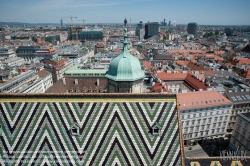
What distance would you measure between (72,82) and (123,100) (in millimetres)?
41635

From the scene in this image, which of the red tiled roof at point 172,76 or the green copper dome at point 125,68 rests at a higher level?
the green copper dome at point 125,68

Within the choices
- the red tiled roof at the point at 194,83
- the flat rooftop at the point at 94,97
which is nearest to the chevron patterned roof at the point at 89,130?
the flat rooftop at the point at 94,97

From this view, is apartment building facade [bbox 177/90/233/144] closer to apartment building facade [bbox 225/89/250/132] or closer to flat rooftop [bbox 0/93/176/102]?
apartment building facade [bbox 225/89/250/132]

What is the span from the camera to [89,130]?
17547 mm

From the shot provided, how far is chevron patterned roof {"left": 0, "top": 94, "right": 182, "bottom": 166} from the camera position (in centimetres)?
1694

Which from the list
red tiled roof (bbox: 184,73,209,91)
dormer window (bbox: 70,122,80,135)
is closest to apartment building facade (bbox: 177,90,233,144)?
red tiled roof (bbox: 184,73,209,91)

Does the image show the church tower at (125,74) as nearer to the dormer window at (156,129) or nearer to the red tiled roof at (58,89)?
the dormer window at (156,129)

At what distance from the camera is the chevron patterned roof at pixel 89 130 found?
55.6ft

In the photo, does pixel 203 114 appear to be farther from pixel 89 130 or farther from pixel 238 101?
pixel 89 130

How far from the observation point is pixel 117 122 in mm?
17656

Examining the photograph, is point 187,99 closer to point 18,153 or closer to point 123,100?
point 123,100

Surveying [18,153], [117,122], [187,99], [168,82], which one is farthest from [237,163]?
[168,82]

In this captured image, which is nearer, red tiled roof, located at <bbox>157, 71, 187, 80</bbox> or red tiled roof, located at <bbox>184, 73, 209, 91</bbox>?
red tiled roof, located at <bbox>184, 73, 209, 91</bbox>

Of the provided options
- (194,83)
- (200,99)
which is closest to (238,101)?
(200,99)
